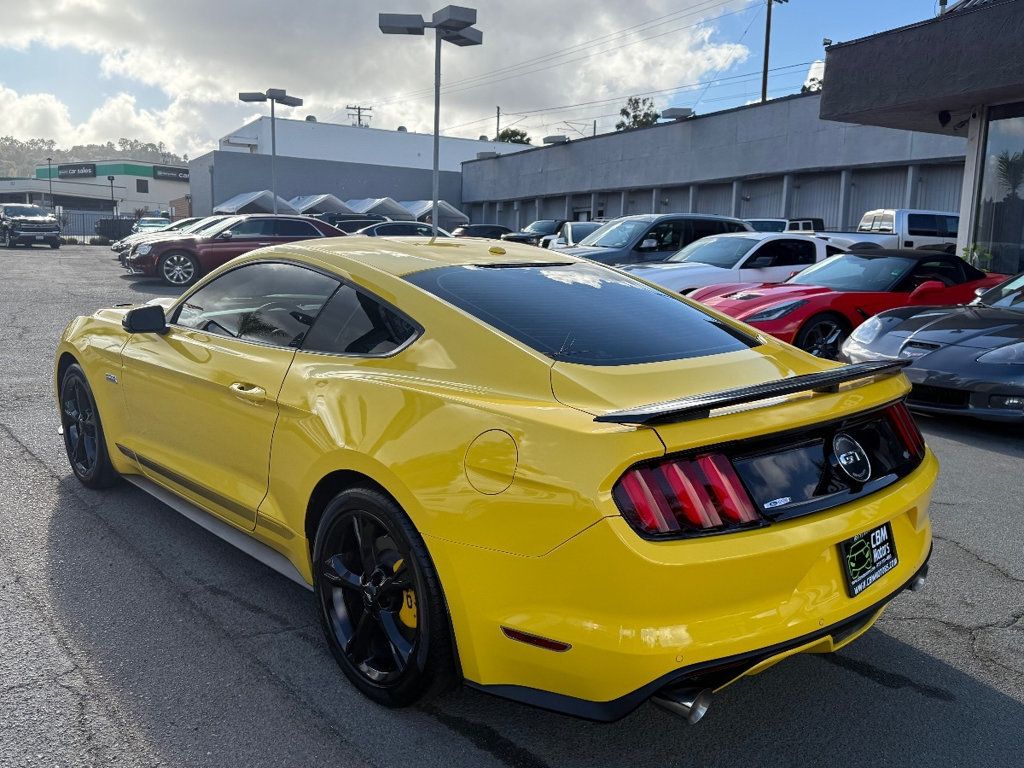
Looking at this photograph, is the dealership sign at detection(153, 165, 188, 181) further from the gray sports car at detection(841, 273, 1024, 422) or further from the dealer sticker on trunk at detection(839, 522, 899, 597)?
the dealer sticker on trunk at detection(839, 522, 899, 597)

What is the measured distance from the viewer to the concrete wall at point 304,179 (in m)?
48.4

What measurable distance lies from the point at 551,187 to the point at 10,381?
114 ft

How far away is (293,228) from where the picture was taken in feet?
65.8

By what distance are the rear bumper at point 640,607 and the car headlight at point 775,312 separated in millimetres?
6724

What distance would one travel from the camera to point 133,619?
3361 mm

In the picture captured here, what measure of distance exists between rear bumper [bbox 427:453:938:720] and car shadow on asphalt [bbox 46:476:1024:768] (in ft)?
1.16

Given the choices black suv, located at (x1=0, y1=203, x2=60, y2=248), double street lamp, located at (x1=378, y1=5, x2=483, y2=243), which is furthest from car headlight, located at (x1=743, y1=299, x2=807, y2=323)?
black suv, located at (x1=0, y1=203, x2=60, y2=248)

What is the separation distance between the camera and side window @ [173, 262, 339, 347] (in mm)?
3459

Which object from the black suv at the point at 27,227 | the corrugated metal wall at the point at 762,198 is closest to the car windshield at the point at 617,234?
the corrugated metal wall at the point at 762,198

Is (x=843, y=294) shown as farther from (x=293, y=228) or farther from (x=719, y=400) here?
(x=293, y=228)

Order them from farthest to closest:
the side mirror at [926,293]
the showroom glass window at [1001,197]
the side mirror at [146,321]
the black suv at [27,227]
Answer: the black suv at [27,227], the showroom glass window at [1001,197], the side mirror at [926,293], the side mirror at [146,321]

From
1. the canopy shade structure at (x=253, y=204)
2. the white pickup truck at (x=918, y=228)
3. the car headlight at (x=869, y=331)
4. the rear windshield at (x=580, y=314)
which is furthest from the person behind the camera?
the canopy shade structure at (x=253, y=204)

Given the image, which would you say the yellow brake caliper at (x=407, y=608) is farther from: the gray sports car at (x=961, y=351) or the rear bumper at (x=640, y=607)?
the gray sports car at (x=961, y=351)

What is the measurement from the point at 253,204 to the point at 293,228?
27.8 metres
